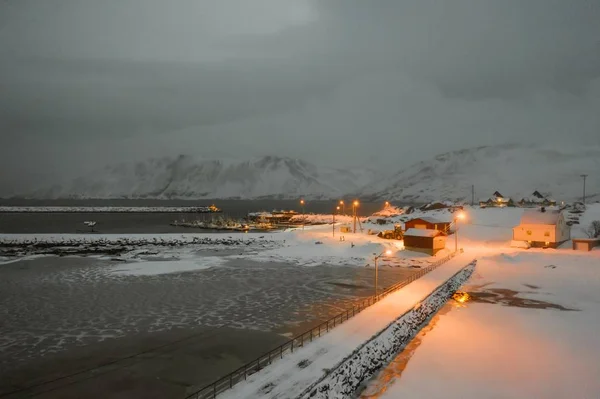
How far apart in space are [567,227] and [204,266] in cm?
6167

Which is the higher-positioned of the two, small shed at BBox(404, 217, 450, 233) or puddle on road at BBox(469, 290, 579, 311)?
small shed at BBox(404, 217, 450, 233)

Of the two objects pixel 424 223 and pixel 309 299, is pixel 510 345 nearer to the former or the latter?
pixel 309 299

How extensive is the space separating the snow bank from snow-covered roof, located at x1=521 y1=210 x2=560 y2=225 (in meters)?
42.1

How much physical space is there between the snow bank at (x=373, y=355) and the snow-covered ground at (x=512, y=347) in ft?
3.20

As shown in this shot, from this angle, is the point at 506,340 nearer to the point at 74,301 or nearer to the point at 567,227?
the point at 74,301

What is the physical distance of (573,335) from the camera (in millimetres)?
28719

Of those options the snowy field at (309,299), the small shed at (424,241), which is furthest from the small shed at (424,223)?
the snowy field at (309,299)

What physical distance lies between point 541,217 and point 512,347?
5101cm

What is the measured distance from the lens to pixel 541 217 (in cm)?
6988

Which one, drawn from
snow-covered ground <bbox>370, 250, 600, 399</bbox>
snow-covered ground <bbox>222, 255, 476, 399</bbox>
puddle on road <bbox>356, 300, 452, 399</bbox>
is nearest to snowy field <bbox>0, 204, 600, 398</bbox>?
snow-covered ground <bbox>370, 250, 600, 399</bbox>

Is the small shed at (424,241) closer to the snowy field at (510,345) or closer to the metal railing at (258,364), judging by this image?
the snowy field at (510,345)

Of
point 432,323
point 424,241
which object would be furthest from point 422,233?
point 432,323

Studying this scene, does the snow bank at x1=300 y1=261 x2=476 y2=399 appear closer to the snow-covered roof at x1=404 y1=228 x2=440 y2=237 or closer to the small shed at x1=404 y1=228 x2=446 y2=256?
the small shed at x1=404 y1=228 x2=446 y2=256

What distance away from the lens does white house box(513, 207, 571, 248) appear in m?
68.1
